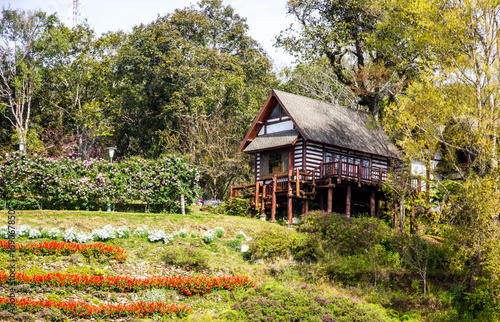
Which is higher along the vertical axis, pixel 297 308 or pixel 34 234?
pixel 34 234

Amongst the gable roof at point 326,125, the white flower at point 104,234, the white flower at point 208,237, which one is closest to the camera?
the white flower at point 104,234

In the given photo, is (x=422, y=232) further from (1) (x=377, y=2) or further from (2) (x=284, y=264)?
(1) (x=377, y=2)

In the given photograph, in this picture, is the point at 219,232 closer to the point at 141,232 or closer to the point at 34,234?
the point at 141,232

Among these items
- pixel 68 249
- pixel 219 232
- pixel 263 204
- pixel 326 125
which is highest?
pixel 326 125

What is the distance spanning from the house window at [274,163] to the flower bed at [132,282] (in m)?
13.2

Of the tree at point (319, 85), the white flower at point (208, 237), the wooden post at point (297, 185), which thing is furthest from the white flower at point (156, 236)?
the tree at point (319, 85)

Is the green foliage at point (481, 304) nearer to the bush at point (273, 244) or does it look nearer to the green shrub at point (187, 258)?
the bush at point (273, 244)

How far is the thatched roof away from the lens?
97.4 ft

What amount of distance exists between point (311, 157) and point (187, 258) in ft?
40.6

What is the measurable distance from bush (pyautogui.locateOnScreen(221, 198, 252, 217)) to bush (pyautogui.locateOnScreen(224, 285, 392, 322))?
13837mm

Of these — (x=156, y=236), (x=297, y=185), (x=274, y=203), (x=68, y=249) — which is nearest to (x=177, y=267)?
(x=156, y=236)

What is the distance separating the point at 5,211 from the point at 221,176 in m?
18.3

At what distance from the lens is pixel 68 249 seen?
62.7 ft

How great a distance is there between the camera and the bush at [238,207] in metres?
29.7
